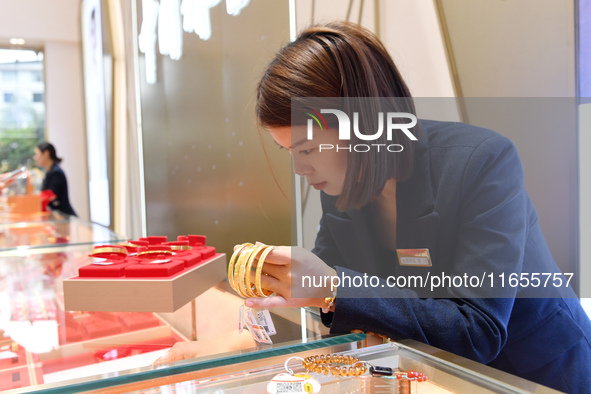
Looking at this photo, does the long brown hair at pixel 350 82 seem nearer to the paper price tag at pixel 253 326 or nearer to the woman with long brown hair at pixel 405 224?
the woman with long brown hair at pixel 405 224

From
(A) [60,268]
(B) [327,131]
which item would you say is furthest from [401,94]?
(A) [60,268]

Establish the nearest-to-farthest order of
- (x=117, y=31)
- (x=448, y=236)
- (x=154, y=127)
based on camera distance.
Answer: (x=448, y=236) → (x=154, y=127) → (x=117, y=31)

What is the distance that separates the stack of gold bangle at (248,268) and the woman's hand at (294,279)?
1 cm

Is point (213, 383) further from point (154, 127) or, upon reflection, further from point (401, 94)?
point (154, 127)

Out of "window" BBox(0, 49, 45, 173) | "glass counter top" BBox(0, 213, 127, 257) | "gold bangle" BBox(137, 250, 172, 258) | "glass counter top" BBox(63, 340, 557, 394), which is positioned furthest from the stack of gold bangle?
"window" BBox(0, 49, 45, 173)

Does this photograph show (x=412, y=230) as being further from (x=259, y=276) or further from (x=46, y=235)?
(x=46, y=235)

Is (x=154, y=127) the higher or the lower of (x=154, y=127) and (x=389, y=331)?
the higher

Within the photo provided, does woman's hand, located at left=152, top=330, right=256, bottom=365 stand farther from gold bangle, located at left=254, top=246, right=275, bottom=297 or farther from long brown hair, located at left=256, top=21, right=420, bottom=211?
long brown hair, located at left=256, top=21, right=420, bottom=211

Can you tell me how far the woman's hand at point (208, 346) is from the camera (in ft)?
2.11

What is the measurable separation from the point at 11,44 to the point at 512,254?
8.69m

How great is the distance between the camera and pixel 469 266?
2.47 ft

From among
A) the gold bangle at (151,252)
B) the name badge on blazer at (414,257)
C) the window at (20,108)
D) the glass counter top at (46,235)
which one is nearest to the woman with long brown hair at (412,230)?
the name badge on blazer at (414,257)

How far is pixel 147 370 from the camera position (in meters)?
0.58

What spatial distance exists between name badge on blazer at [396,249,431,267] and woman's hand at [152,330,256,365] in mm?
280
